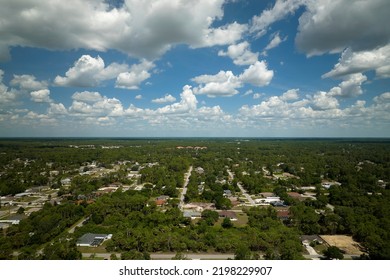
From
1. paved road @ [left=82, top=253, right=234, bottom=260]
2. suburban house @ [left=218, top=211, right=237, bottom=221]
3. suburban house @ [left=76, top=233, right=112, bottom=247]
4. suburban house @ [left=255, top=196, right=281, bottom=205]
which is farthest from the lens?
suburban house @ [left=255, top=196, right=281, bottom=205]

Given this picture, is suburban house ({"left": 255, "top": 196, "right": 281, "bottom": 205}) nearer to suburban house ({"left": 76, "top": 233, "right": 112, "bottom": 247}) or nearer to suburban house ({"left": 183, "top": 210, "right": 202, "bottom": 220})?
suburban house ({"left": 183, "top": 210, "right": 202, "bottom": 220})

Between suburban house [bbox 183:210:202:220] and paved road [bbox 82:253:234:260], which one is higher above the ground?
paved road [bbox 82:253:234:260]

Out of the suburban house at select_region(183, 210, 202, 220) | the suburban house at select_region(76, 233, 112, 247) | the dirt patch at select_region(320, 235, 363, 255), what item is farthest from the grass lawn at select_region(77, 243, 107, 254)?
the dirt patch at select_region(320, 235, 363, 255)

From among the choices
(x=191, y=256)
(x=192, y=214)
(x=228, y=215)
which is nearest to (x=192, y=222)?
(x=192, y=214)

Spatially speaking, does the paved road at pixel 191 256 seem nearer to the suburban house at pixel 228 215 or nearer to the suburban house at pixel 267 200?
the suburban house at pixel 228 215

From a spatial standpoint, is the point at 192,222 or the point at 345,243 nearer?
the point at 345,243

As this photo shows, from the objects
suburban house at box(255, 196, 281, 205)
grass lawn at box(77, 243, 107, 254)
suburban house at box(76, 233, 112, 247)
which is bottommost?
suburban house at box(255, 196, 281, 205)

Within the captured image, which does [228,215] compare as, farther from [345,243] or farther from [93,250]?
[93,250]

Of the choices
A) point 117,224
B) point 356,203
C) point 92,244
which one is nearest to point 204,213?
point 117,224
